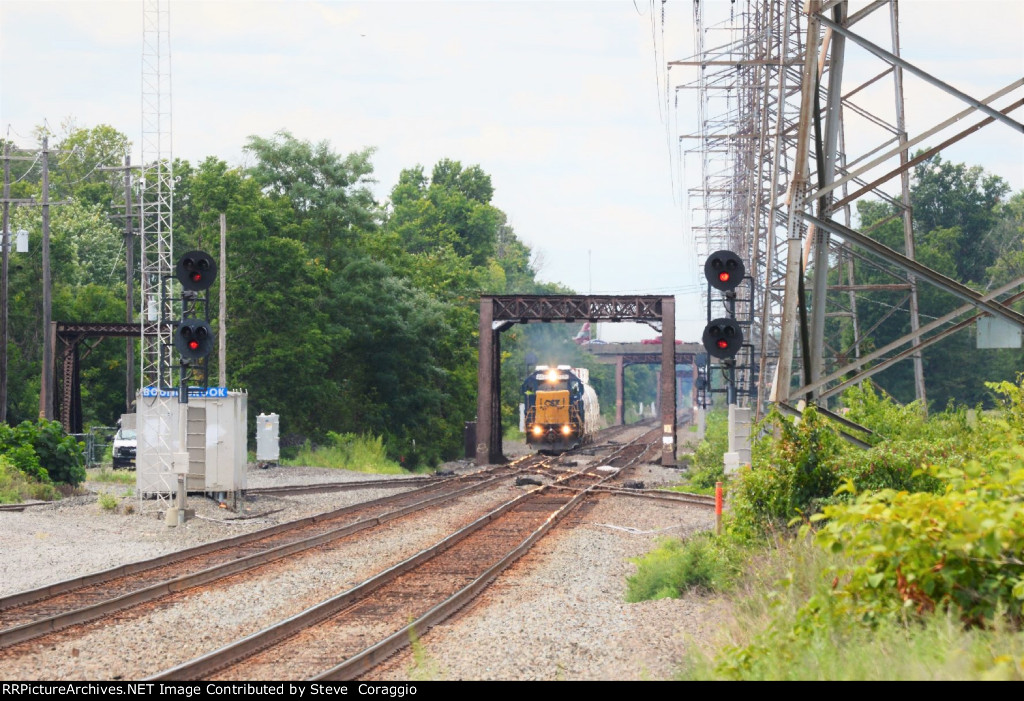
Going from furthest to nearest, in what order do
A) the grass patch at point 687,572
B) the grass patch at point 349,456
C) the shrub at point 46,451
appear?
the grass patch at point 349,456 → the shrub at point 46,451 → the grass patch at point 687,572

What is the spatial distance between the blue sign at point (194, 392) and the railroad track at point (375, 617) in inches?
293

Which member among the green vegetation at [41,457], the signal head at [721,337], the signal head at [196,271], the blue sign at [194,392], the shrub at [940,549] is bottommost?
the green vegetation at [41,457]

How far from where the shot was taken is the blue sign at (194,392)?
88.0 feet

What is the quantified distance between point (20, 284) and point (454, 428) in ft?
76.6

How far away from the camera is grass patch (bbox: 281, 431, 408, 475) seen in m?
45.9

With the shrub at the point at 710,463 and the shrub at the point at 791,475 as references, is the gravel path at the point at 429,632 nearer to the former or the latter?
the shrub at the point at 791,475

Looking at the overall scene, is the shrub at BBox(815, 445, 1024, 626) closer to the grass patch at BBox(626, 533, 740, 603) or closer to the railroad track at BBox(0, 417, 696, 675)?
the grass patch at BBox(626, 533, 740, 603)

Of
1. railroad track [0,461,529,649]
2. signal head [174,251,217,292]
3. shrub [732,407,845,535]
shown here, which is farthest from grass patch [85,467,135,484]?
shrub [732,407,845,535]

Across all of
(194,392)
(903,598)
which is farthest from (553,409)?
(903,598)

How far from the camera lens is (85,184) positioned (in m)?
89.2

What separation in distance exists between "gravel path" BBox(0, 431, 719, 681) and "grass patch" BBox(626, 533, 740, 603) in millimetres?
450

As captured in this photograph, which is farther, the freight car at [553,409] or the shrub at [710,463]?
the freight car at [553,409]

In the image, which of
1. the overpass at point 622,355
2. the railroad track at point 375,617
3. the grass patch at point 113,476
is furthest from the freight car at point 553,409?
the overpass at point 622,355
